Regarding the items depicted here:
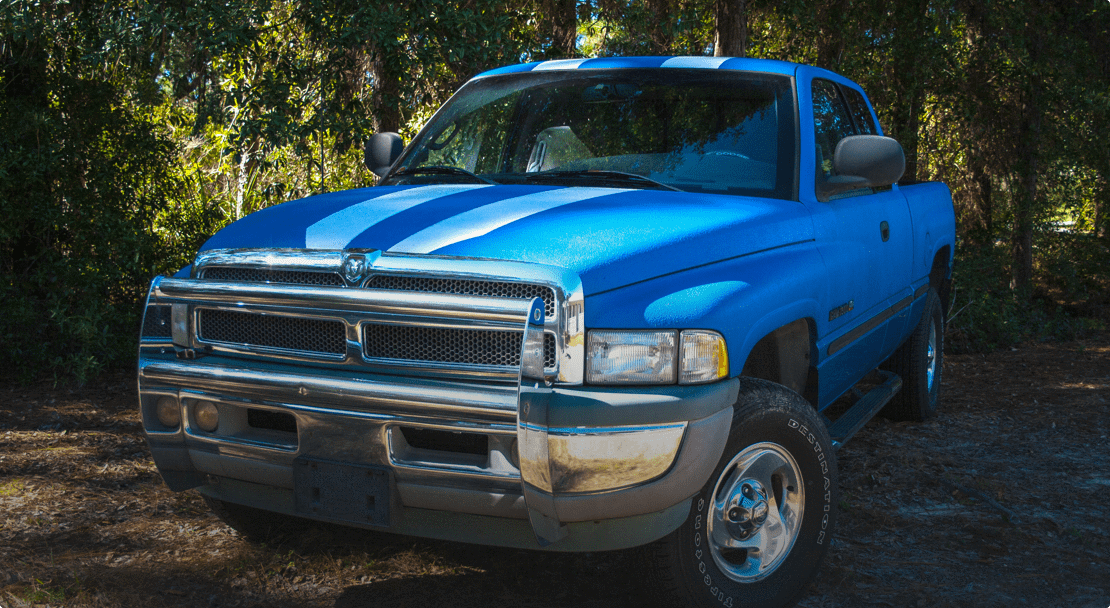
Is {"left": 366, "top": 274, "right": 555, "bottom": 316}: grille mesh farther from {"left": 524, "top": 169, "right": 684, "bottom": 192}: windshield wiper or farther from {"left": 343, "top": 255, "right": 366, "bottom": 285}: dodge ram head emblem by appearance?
{"left": 524, "top": 169, "right": 684, "bottom": 192}: windshield wiper

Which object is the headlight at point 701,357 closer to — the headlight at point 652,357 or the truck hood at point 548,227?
the headlight at point 652,357

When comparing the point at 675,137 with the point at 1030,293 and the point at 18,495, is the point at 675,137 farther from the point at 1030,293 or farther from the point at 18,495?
the point at 1030,293

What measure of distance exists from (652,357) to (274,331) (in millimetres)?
1189

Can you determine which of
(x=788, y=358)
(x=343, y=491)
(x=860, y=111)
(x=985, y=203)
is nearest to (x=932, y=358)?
(x=860, y=111)

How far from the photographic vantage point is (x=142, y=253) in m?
7.18

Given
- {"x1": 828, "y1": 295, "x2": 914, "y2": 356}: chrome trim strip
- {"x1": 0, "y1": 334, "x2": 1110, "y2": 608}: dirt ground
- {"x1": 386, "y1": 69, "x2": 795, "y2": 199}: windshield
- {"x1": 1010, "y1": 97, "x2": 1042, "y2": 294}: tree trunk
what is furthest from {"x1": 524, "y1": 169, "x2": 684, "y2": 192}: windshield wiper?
{"x1": 1010, "y1": 97, "x2": 1042, "y2": 294}: tree trunk

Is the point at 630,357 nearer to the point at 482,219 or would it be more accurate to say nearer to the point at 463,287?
the point at 463,287

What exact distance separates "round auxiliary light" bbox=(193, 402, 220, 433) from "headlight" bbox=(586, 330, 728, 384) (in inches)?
49.5

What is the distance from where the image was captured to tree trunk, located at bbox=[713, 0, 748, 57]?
337 inches

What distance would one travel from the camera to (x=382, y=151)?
4.53 meters

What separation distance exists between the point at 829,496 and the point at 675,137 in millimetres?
1516

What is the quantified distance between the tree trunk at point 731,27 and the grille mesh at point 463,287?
6488 millimetres

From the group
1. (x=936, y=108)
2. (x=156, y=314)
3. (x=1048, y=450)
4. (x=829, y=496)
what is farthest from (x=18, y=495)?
(x=936, y=108)

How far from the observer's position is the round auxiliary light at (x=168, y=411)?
310 cm
